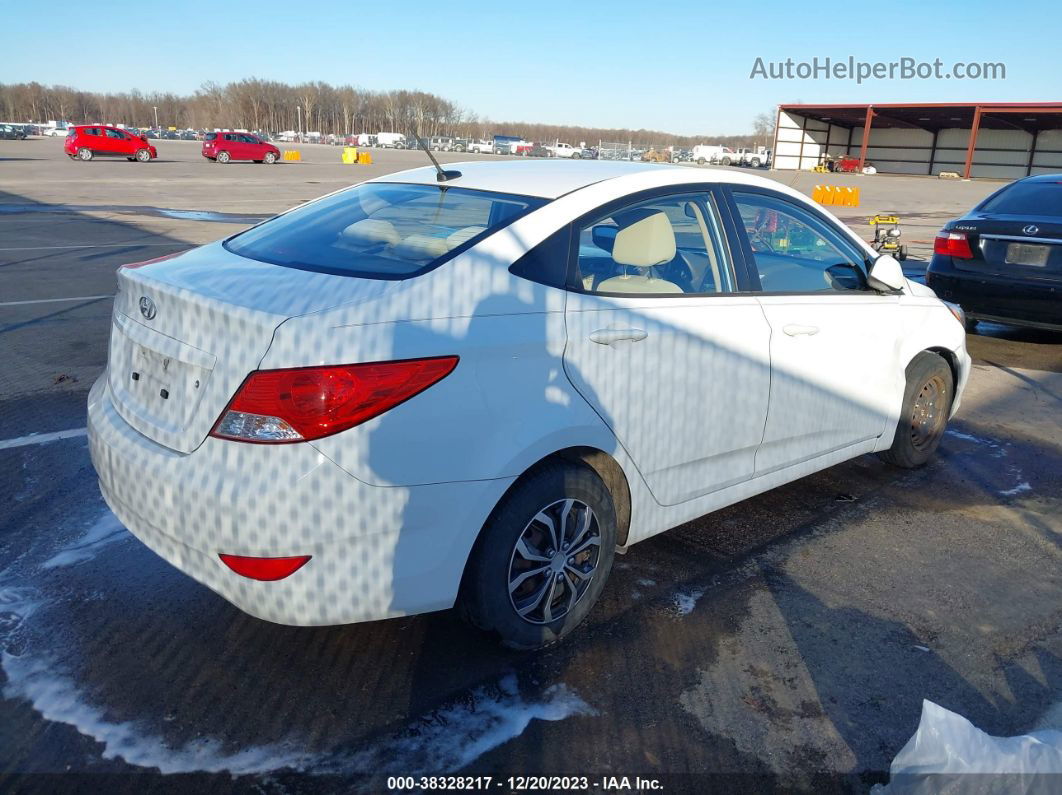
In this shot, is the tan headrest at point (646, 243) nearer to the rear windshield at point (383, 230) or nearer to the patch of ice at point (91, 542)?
the rear windshield at point (383, 230)

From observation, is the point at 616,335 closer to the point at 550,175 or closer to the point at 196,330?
the point at 550,175

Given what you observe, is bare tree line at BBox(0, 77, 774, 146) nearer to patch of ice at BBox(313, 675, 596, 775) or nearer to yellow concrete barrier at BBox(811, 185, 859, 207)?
yellow concrete barrier at BBox(811, 185, 859, 207)

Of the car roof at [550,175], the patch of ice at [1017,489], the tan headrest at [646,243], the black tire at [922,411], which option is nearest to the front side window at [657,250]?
the tan headrest at [646,243]

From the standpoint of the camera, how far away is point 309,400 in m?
2.37

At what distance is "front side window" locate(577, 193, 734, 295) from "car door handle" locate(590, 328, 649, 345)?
16cm

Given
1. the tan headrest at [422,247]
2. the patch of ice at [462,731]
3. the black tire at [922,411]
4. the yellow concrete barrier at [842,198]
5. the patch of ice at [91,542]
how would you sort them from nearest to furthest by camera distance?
the patch of ice at [462,731], the tan headrest at [422,247], the patch of ice at [91,542], the black tire at [922,411], the yellow concrete barrier at [842,198]

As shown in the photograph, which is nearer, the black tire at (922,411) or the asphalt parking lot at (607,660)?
the asphalt parking lot at (607,660)

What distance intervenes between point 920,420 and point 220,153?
141ft

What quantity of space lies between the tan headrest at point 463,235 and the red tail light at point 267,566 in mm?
1162

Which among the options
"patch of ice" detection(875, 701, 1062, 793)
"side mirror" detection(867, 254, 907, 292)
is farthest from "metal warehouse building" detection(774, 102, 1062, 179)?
"patch of ice" detection(875, 701, 1062, 793)

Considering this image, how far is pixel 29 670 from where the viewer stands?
284 cm

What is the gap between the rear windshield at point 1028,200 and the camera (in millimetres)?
7578

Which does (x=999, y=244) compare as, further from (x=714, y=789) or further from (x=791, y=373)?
(x=714, y=789)

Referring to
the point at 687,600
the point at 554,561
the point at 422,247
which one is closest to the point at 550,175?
the point at 422,247
